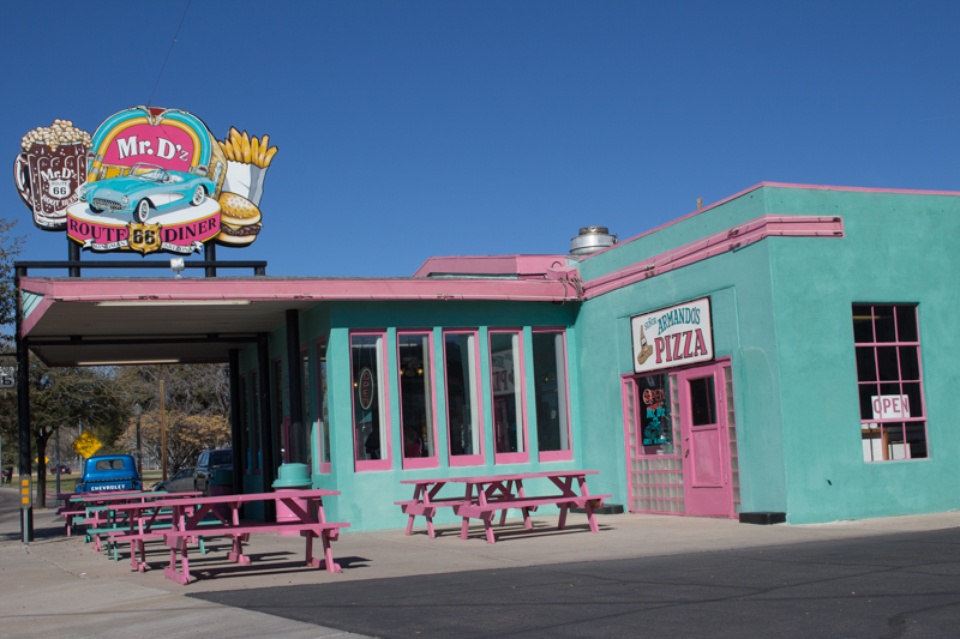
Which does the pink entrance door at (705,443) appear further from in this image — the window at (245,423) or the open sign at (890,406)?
the window at (245,423)

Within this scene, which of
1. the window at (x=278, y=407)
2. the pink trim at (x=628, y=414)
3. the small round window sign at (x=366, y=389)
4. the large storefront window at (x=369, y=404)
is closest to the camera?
the pink trim at (x=628, y=414)

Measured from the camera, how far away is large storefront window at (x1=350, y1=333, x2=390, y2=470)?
1831 cm

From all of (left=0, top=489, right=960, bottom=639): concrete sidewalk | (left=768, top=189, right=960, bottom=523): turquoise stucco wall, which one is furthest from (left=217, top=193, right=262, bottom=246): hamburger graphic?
(left=768, top=189, right=960, bottom=523): turquoise stucco wall

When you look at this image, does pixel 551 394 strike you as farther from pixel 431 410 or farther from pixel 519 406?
pixel 431 410

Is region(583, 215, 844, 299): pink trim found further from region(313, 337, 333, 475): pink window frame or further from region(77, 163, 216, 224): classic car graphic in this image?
region(77, 163, 216, 224): classic car graphic

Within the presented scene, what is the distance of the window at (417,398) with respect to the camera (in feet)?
61.2

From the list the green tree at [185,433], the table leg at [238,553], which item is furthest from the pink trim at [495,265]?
the green tree at [185,433]

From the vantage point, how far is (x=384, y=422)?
18.4 m

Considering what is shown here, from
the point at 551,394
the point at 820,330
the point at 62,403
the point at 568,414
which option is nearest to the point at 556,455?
the point at 568,414

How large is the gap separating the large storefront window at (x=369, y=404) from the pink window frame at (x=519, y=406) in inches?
75.6

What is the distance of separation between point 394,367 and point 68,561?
5993 millimetres

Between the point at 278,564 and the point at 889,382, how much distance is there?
843 cm

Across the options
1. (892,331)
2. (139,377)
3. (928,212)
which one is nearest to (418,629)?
(892,331)

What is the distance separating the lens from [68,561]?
48.5ft
